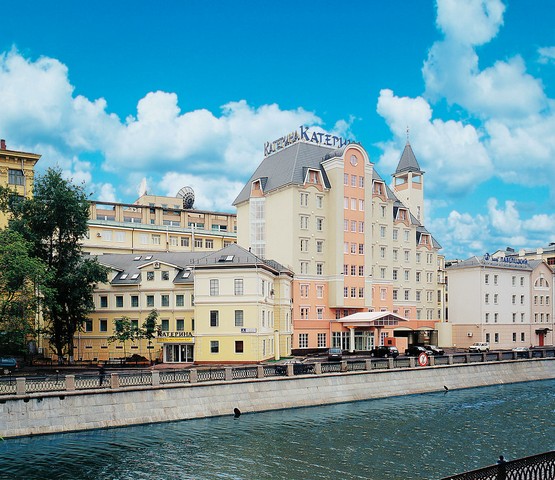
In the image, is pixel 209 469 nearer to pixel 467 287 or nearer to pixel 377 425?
pixel 377 425

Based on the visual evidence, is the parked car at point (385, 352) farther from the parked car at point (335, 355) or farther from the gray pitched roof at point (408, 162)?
the gray pitched roof at point (408, 162)

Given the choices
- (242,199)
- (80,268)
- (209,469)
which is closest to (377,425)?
(209,469)

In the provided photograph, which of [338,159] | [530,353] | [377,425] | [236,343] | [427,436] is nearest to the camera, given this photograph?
[427,436]

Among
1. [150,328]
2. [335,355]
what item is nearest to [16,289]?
[150,328]

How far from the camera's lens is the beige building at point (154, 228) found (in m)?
106

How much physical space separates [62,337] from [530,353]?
5714 centimetres

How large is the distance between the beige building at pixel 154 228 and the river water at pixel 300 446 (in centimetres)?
6441

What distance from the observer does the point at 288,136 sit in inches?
3693

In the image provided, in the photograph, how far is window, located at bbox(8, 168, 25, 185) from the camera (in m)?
75.6

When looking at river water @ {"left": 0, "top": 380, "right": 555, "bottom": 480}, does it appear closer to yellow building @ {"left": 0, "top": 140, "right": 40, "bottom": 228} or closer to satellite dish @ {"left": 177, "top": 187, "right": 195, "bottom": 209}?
yellow building @ {"left": 0, "top": 140, "right": 40, "bottom": 228}

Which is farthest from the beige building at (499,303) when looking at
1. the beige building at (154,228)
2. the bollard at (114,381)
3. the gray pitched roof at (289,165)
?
the bollard at (114,381)

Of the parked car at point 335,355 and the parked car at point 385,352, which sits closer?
the parked car at point 335,355

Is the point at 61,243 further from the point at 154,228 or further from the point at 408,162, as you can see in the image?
the point at 408,162

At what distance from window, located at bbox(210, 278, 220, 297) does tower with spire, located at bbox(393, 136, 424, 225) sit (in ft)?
177
